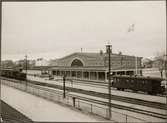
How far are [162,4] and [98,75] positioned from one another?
18.7m

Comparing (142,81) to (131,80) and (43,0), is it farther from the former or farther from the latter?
(43,0)

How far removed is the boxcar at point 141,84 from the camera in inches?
723

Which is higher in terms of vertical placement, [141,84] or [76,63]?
[76,63]

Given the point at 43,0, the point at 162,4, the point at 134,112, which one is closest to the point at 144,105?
the point at 134,112

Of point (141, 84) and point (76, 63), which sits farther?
point (76, 63)

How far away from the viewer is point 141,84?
63.8 feet

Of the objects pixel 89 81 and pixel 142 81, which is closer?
pixel 142 81

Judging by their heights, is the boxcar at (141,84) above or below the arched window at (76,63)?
below

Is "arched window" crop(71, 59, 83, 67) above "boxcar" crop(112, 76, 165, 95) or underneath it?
above

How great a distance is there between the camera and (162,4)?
746cm

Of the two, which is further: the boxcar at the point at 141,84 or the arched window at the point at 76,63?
the arched window at the point at 76,63

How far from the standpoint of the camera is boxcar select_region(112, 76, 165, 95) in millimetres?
18359

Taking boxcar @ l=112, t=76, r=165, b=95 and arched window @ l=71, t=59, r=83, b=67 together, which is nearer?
boxcar @ l=112, t=76, r=165, b=95

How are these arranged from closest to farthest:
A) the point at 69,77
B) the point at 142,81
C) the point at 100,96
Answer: the point at 100,96
the point at 142,81
the point at 69,77
